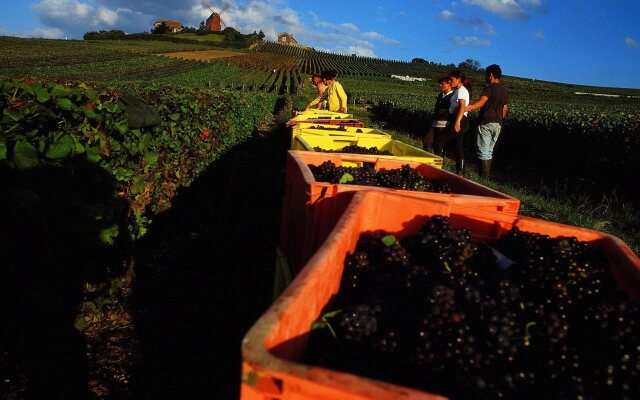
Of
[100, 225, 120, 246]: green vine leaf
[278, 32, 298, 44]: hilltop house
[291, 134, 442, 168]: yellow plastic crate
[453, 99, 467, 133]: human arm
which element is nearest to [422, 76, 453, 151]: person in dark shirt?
[453, 99, 467, 133]: human arm

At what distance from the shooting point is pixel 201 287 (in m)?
4.20

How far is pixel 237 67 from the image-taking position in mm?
55531

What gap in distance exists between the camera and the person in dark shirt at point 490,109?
762 cm

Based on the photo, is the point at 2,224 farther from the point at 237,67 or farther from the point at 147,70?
the point at 237,67

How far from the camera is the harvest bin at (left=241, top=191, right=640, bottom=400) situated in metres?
0.86

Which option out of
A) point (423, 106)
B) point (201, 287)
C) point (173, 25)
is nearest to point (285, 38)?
point (173, 25)

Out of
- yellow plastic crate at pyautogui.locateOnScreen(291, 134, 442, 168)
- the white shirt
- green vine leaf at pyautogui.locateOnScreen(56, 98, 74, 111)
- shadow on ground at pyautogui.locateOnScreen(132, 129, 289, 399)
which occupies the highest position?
the white shirt

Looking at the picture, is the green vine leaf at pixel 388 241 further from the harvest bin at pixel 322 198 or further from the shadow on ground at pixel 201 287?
the shadow on ground at pixel 201 287

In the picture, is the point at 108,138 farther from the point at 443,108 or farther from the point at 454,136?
the point at 443,108

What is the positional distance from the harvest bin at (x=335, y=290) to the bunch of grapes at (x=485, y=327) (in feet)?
0.43

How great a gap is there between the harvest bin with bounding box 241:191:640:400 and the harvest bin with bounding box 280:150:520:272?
221mm

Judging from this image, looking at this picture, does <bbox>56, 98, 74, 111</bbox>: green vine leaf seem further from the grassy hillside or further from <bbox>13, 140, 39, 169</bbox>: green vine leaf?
the grassy hillside

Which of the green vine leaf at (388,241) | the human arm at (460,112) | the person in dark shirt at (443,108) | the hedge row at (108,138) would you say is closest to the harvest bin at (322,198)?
the green vine leaf at (388,241)

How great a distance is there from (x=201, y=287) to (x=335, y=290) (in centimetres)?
291
